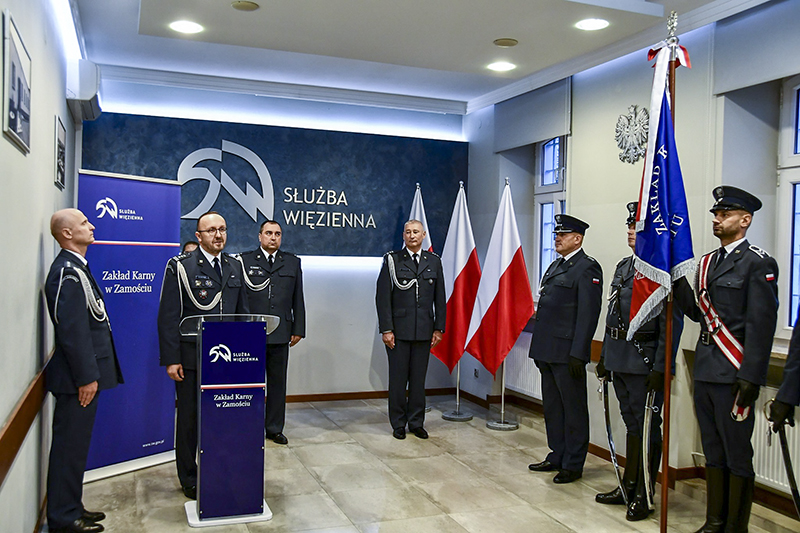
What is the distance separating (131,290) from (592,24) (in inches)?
135

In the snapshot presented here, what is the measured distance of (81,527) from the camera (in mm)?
3514

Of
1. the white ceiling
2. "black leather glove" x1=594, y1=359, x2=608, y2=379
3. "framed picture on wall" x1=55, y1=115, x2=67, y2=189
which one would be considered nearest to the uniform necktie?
"black leather glove" x1=594, y1=359, x2=608, y2=379

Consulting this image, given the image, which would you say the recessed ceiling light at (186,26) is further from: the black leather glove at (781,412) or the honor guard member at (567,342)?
the black leather glove at (781,412)

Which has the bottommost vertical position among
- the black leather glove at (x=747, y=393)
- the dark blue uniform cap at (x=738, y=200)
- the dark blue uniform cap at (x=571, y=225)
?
the black leather glove at (x=747, y=393)

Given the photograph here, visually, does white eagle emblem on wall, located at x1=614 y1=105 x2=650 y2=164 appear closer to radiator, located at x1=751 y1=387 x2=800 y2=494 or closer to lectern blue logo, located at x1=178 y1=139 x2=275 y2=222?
radiator, located at x1=751 y1=387 x2=800 y2=494

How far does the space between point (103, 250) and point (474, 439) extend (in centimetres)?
311

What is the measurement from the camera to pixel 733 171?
14.2 ft

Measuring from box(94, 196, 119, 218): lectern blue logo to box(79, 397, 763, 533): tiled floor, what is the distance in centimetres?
167

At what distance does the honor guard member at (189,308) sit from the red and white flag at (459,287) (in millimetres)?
2495

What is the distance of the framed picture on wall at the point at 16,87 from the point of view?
2.41 meters

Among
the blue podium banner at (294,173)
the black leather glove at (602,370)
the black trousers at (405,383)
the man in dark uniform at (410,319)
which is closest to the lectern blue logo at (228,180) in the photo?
the blue podium banner at (294,173)

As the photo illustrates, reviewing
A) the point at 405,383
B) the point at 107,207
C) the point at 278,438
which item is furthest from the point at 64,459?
the point at 405,383

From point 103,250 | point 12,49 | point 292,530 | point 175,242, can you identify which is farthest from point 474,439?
point 12,49

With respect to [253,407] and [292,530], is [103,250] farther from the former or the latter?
[292,530]
